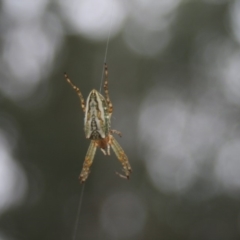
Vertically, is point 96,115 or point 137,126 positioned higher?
point 137,126

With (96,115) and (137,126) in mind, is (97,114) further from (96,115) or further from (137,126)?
(137,126)

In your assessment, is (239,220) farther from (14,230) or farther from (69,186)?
(14,230)

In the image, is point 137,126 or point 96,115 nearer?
point 96,115

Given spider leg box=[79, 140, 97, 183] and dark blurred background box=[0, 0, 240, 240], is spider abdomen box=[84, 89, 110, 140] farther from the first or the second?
dark blurred background box=[0, 0, 240, 240]

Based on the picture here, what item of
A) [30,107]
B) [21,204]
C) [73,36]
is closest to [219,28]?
[73,36]

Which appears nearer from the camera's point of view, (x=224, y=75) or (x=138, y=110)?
(x=138, y=110)

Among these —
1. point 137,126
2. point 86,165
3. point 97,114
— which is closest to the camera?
point 97,114

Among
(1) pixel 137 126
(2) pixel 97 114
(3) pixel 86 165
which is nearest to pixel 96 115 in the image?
(2) pixel 97 114

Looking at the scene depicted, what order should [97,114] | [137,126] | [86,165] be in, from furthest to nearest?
[137,126], [86,165], [97,114]
